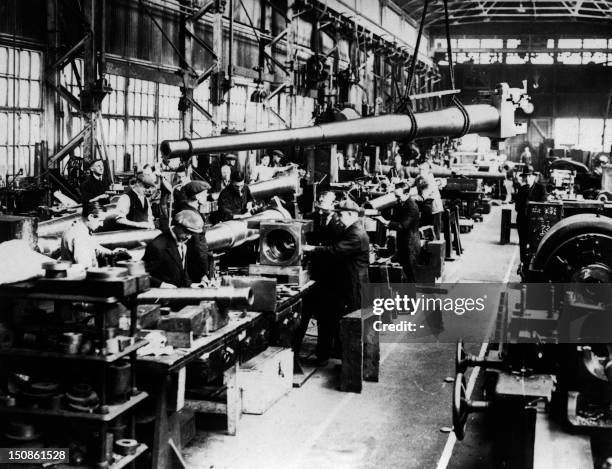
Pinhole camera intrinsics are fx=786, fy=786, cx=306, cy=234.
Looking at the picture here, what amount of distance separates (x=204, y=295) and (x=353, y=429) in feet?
6.26

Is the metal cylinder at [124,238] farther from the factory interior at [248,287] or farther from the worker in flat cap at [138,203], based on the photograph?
the worker in flat cap at [138,203]

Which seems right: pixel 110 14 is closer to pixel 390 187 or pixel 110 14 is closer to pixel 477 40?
pixel 390 187

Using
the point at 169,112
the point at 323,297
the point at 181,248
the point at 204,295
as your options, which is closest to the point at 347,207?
the point at 323,297

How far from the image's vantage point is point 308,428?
6.27m

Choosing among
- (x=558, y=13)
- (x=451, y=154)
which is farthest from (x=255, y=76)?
(x=558, y=13)

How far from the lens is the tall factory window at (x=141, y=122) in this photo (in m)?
14.1

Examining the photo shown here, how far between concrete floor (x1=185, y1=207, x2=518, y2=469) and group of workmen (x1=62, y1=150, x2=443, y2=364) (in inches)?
32.5

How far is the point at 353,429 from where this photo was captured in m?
6.29

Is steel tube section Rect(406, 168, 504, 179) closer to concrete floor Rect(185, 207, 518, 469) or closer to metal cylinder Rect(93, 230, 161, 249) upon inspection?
concrete floor Rect(185, 207, 518, 469)

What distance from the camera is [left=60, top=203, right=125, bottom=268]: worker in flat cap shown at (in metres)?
6.12

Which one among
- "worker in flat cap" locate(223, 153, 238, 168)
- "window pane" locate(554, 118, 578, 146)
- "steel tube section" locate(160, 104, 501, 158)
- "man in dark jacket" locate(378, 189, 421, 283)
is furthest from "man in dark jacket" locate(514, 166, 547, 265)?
"window pane" locate(554, 118, 578, 146)

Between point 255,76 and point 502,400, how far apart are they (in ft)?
46.6

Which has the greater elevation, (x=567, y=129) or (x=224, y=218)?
(x=567, y=129)

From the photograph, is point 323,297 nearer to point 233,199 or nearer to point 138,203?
point 138,203
